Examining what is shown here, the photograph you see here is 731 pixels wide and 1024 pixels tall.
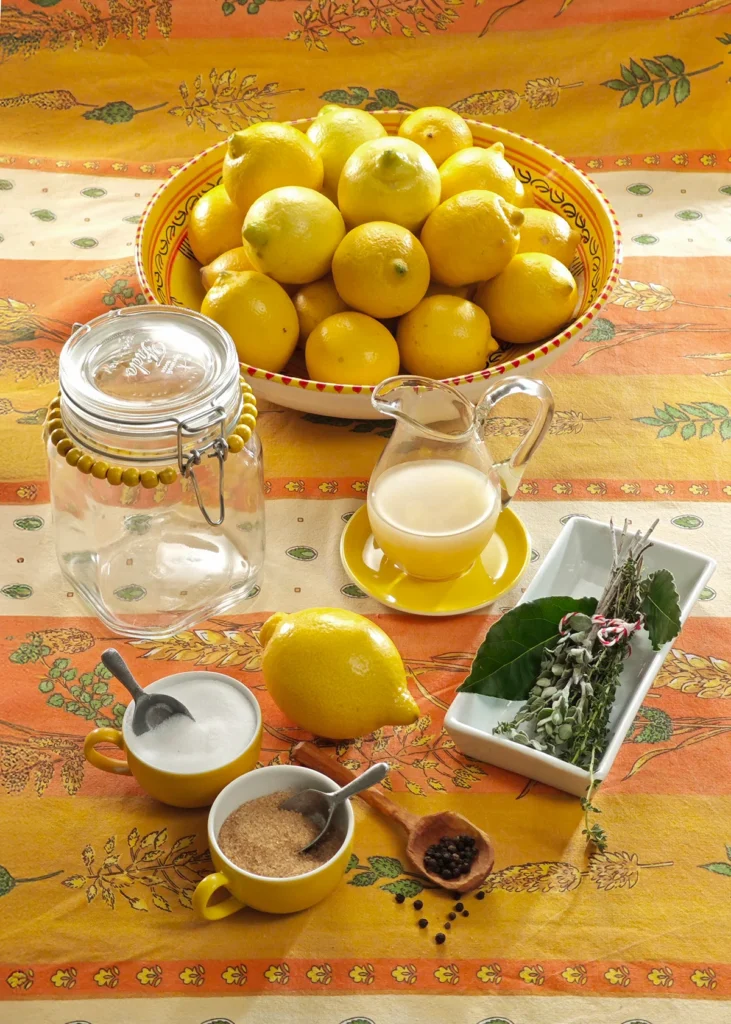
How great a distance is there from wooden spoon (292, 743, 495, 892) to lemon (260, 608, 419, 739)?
1.0 inches

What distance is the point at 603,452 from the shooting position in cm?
121

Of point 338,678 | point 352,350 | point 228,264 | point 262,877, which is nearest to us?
point 262,877

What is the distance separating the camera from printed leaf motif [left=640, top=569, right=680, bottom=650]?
0.93 metres

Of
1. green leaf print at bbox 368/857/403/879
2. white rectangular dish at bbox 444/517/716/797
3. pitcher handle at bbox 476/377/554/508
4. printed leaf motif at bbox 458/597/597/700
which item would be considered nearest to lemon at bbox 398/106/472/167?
pitcher handle at bbox 476/377/554/508

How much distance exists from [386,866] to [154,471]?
368 mm

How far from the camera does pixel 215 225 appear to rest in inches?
49.8

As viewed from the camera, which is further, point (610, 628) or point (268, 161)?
point (268, 161)

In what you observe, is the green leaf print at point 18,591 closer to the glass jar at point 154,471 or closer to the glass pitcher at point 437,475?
the glass jar at point 154,471

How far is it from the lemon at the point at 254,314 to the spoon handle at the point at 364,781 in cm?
51

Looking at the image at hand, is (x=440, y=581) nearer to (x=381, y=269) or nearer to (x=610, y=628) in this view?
(x=610, y=628)

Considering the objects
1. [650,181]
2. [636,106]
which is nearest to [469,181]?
[650,181]

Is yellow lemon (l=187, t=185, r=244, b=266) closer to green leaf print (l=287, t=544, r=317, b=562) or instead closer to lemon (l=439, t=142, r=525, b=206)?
lemon (l=439, t=142, r=525, b=206)

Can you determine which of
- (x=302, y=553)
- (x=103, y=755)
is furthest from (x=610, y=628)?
(x=103, y=755)

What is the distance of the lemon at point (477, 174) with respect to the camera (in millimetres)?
1196
